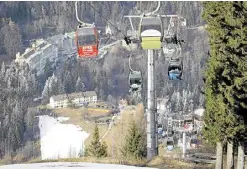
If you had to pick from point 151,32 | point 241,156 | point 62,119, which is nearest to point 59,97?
point 62,119

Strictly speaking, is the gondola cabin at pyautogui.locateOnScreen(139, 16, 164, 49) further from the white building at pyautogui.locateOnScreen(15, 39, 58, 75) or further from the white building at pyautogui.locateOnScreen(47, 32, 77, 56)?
the white building at pyautogui.locateOnScreen(47, 32, 77, 56)

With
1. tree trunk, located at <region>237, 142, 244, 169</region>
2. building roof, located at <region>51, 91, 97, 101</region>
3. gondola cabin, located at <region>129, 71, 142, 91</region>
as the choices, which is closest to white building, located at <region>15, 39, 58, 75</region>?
building roof, located at <region>51, 91, 97, 101</region>

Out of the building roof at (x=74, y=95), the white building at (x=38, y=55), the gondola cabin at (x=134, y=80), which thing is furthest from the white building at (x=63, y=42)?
the gondola cabin at (x=134, y=80)

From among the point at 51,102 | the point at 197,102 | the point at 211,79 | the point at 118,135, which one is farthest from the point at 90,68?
the point at 211,79

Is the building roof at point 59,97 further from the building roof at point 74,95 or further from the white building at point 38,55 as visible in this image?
the white building at point 38,55

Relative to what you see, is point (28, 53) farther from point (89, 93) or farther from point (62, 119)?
point (62, 119)
